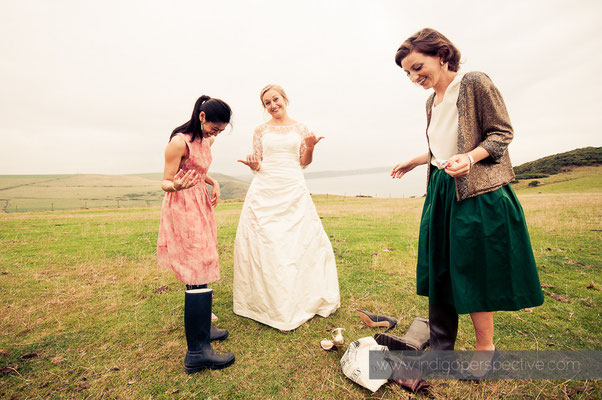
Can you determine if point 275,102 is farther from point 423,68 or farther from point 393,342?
point 393,342

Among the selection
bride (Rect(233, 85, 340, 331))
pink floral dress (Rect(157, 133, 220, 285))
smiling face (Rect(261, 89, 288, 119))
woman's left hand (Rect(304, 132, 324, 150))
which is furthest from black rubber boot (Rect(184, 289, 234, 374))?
smiling face (Rect(261, 89, 288, 119))

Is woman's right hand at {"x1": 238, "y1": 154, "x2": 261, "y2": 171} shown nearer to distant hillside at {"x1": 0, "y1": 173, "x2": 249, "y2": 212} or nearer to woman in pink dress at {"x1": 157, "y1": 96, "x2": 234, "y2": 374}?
woman in pink dress at {"x1": 157, "y1": 96, "x2": 234, "y2": 374}

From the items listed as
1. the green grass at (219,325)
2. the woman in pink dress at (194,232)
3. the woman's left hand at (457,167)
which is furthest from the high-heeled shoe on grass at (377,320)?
the woman's left hand at (457,167)

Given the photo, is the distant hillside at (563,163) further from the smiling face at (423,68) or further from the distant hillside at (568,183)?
the smiling face at (423,68)

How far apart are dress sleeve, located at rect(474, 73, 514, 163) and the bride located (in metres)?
2.37

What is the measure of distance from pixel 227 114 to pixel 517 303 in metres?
3.35

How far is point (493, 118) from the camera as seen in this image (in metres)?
2.14

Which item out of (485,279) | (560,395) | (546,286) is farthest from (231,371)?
(546,286)

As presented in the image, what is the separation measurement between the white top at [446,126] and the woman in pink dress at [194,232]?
2236 millimetres

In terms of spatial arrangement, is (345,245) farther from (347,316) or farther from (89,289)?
(89,289)

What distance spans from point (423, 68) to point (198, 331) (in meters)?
3.37

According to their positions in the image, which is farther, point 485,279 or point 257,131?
point 257,131

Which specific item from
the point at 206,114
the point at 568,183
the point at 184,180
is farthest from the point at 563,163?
the point at 184,180

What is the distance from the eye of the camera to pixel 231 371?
113 inches
